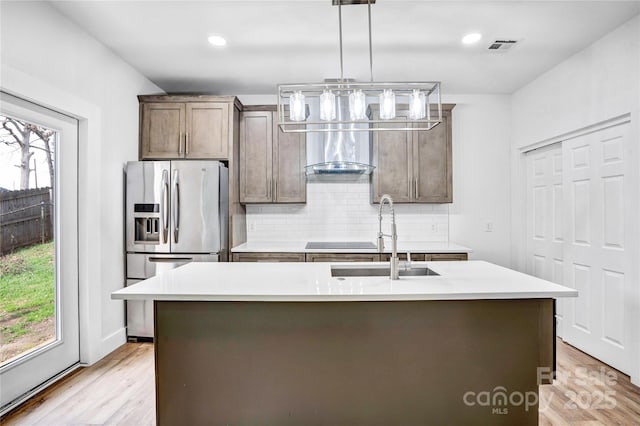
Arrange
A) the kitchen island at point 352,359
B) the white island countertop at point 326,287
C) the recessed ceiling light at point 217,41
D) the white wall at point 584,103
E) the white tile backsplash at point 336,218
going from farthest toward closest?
the white tile backsplash at point 336,218 → the recessed ceiling light at point 217,41 → the white wall at point 584,103 → the kitchen island at point 352,359 → the white island countertop at point 326,287

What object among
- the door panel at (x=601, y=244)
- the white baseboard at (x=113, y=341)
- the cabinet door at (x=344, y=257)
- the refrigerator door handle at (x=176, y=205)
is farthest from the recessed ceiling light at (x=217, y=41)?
the door panel at (x=601, y=244)

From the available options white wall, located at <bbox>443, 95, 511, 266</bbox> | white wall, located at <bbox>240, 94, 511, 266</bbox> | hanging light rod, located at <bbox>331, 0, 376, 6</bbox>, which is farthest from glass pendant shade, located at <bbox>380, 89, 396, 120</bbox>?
white wall, located at <bbox>443, 95, 511, 266</bbox>

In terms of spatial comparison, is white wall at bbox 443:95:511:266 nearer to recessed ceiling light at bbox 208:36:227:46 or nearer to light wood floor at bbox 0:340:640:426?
light wood floor at bbox 0:340:640:426

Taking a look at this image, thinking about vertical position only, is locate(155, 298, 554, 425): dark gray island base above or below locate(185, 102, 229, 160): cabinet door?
below

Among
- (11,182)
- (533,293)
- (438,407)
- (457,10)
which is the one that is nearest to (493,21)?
(457,10)

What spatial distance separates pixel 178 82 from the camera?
13.0ft

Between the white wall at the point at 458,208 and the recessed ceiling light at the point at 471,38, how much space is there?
55.6 inches

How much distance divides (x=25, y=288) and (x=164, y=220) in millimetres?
1166

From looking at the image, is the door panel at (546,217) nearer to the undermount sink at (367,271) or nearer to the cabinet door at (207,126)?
the undermount sink at (367,271)

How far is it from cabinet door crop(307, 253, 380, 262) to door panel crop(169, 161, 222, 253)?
3.16 ft

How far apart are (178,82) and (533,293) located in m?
3.81

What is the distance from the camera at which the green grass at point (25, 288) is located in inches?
94.0

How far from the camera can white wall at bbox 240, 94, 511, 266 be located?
439 centimetres

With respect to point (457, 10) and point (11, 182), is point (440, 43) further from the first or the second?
point (11, 182)
